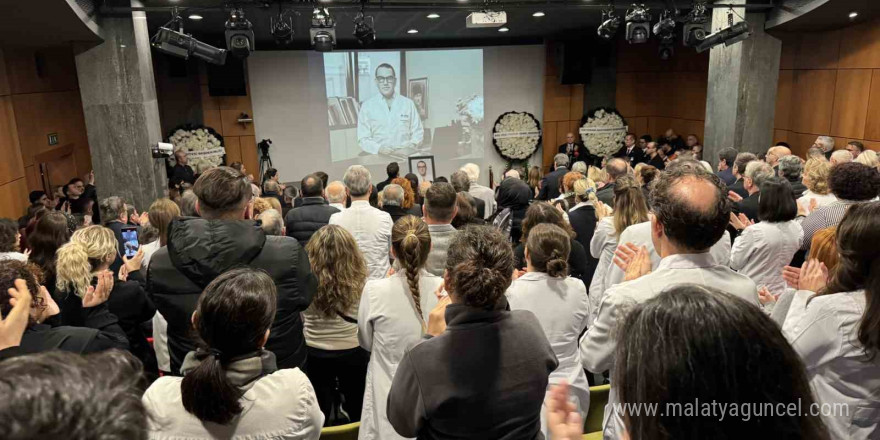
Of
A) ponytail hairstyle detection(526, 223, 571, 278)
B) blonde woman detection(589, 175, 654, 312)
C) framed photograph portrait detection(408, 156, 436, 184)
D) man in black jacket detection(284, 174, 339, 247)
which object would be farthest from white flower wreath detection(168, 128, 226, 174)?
ponytail hairstyle detection(526, 223, 571, 278)

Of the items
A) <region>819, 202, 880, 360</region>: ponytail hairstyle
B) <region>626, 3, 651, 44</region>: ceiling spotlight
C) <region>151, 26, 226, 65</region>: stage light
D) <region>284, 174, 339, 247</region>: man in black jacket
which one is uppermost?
<region>626, 3, 651, 44</region>: ceiling spotlight

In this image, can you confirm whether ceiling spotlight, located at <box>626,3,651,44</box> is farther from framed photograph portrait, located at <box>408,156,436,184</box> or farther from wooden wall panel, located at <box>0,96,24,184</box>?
wooden wall panel, located at <box>0,96,24,184</box>

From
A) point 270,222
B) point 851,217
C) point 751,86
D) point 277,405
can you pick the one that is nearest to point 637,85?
point 751,86

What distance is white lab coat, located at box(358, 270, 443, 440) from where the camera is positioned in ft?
7.84

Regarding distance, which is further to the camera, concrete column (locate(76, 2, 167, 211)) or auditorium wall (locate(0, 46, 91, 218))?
auditorium wall (locate(0, 46, 91, 218))

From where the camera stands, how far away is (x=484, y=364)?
1.57 meters

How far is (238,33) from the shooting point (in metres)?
6.34

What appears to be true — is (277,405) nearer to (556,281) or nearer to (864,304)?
(556,281)

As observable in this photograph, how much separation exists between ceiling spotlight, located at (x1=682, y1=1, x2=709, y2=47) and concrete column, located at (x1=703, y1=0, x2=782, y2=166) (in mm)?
965

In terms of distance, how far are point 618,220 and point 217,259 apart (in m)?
2.50

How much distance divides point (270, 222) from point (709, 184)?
2854 millimetres

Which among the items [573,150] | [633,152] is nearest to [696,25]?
[633,152]

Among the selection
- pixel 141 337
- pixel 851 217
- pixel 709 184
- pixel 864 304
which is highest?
pixel 709 184

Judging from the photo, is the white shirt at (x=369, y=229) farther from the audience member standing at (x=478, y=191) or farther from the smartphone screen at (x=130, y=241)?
the audience member standing at (x=478, y=191)
